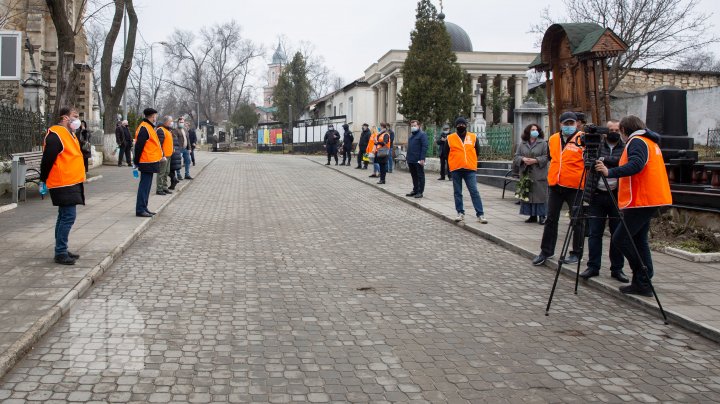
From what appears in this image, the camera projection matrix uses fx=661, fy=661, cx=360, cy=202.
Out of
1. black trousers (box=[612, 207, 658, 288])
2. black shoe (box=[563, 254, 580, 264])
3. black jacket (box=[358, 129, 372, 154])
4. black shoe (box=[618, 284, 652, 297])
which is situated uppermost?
black jacket (box=[358, 129, 372, 154])

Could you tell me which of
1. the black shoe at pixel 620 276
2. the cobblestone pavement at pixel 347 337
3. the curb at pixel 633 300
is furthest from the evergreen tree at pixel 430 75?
the black shoe at pixel 620 276

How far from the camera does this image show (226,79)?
76438mm

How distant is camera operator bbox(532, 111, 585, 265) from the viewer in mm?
7906

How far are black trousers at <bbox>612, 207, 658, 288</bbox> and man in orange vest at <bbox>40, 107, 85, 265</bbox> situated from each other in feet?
19.3

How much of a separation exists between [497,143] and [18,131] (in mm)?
14131

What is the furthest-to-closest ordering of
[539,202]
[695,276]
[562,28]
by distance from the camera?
[562,28]
[539,202]
[695,276]

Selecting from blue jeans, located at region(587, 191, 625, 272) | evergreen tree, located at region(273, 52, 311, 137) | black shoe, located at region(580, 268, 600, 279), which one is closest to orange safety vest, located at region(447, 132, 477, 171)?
blue jeans, located at region(587, 191, 625, 272)

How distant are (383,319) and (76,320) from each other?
2592mm

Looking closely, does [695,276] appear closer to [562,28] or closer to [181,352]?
[181,352]

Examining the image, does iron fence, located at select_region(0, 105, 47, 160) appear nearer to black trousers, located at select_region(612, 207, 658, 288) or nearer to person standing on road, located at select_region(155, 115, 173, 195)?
person standing on road, located at select_region(155, 115, 173, 195)

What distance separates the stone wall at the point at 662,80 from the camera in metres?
38.3

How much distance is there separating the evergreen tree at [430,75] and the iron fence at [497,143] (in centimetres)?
829

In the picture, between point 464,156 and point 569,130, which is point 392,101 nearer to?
point 464,156

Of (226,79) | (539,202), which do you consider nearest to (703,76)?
(539,202)
